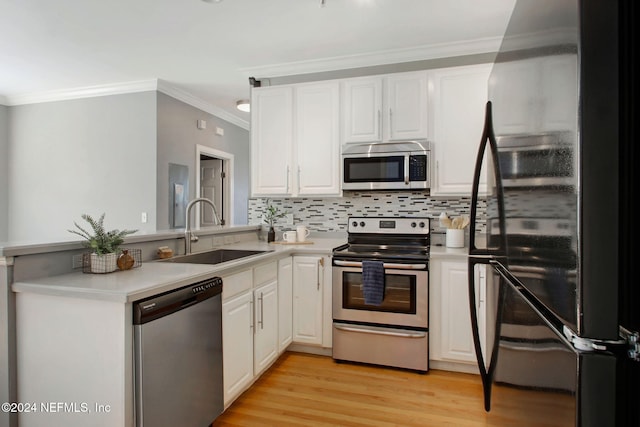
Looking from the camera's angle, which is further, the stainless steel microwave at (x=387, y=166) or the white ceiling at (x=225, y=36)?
the stainless steel microwave at (x=387, y=166)

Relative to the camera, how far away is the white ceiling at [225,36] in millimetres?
2598

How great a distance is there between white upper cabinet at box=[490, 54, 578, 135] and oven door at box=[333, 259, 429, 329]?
71.7 inches

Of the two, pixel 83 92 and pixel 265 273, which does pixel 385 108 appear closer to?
pixel 265 273

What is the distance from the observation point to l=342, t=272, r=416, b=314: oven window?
2725 mm

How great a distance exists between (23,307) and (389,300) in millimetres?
2200

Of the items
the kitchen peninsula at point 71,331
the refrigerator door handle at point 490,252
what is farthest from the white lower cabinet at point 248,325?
the refrigerator door handle at point 490,252

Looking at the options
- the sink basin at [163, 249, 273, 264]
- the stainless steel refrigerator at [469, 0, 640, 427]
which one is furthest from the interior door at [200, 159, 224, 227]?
the stainless steel refrigerator at [469, 0, 640, 427]

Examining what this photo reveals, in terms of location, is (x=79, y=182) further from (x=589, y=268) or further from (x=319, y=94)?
(x=589, y=268)

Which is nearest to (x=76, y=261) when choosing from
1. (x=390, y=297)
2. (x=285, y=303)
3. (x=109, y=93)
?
(x=285, y=303)

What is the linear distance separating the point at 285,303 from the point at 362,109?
71.4 inches

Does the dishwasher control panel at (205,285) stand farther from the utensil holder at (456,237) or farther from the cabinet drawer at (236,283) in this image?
the utensil holder at (456,237)

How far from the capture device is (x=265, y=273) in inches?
102

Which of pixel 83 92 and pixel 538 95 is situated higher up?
pixel 83 92

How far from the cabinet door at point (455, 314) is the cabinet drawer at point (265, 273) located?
1.25 m
